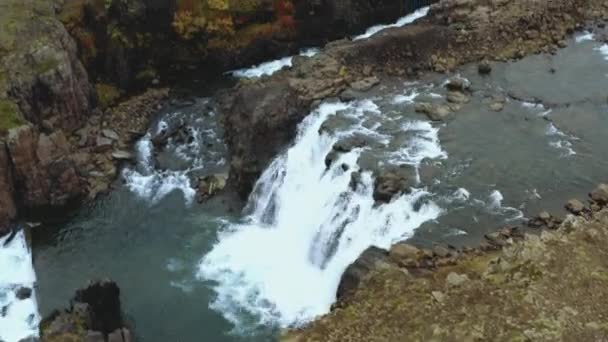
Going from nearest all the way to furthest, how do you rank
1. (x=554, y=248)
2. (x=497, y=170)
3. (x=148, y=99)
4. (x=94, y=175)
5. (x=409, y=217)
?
(x=554, y=248) → (x=409, y=217) → (x=497, y=170) → (x=94, y=175) → (x=148, y=99)

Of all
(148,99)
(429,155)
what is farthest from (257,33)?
(429,155)

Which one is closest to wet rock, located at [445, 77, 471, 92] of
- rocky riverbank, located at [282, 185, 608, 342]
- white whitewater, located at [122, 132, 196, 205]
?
rocky riverbank, located at [282, 185, 608, 342]

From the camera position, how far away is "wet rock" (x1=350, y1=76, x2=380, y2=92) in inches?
1460

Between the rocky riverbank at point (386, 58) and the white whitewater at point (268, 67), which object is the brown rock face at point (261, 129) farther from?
the white whitewater at point (268, 67)

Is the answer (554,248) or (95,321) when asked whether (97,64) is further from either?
(554,248)

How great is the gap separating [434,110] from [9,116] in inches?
790

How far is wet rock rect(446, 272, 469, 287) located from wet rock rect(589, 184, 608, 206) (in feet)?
24.6

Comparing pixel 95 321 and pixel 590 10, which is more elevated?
pixel 590 10

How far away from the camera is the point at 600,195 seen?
1121 inches

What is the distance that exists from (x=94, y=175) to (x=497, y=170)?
19.5 meters

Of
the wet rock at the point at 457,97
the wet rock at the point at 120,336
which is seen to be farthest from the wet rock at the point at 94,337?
the wet rock at the point at 457,97

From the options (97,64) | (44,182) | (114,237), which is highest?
(97,64)

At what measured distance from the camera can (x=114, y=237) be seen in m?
32.6

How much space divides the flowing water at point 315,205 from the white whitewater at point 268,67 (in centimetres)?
668
